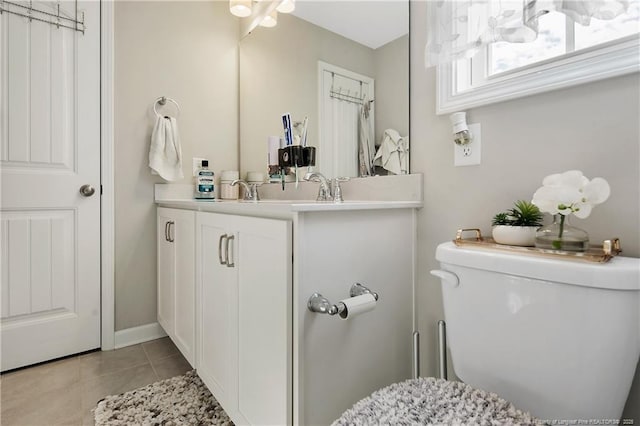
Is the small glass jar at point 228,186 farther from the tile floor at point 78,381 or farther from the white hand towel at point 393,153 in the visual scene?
the white hand towel at point 393,153

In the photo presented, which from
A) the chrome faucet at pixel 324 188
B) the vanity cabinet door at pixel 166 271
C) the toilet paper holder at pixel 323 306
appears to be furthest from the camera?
the vanity cabinet door at pixel 166 271

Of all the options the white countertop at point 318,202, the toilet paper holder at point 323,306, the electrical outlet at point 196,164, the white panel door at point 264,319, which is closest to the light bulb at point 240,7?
the electrical outlet at point 196,164

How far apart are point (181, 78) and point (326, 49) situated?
958 mm

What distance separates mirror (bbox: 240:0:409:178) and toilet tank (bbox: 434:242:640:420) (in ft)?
Answer: 1.87

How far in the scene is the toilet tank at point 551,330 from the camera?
1.97 ft

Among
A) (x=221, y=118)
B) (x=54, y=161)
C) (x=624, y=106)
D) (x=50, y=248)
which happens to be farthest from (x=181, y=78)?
(x=624, y=106)

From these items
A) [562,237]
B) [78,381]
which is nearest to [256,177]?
[78,381]

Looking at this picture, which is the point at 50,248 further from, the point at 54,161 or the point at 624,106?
the point at 624,106

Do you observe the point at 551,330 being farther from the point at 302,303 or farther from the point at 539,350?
the point at 302,303

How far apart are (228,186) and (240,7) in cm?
111

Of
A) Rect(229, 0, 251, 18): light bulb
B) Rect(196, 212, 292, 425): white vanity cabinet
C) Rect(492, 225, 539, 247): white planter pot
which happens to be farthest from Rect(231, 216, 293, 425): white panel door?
Rect(229, 0, 251, 18): light bulb

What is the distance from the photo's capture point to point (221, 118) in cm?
210

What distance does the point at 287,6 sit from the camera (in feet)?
5.75

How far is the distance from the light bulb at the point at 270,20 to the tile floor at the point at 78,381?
191 cm
